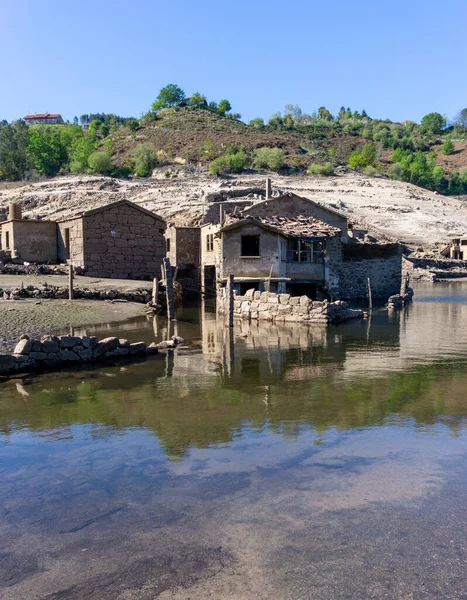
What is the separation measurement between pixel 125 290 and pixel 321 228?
10.9 metres

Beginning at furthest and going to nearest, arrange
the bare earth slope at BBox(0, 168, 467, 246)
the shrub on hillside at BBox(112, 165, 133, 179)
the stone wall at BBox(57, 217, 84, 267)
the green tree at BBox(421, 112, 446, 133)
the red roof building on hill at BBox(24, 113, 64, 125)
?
the red roof building on hill at BBox(24, 113, 64, 125) → the green tree at BBox(421, 112, 446, 133) → the shrub on hillside at BBox(112, 165, 133, 179) → the bare earth slope at BBox(0, 168, 467, 246) → the stone wall at BBox(57, 217, 84, 267)

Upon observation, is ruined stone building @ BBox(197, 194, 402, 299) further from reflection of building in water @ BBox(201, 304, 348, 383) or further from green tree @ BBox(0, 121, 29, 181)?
green tree @ BBox(0, 121, 29, 181)

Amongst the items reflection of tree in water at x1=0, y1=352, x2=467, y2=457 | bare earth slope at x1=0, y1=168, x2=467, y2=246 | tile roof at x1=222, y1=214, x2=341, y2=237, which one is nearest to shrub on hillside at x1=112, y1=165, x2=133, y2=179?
bare earth slope at x1=0, y1=168, x2=467, y2=246

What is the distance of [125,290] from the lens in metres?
26.3

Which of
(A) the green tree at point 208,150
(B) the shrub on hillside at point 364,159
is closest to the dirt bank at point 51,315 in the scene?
(A) the green tree at point 208,150

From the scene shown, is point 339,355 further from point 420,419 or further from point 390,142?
point 390,142

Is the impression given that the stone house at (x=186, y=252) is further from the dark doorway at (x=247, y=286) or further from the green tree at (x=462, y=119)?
the green tree at (x=462, y=119)

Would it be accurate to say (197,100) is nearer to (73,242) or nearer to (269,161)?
(269,161)

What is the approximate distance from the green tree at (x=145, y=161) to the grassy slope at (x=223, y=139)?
899cm

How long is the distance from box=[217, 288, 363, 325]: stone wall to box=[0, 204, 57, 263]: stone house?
13.3 meters

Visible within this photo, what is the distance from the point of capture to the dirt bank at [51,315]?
17.1 meters

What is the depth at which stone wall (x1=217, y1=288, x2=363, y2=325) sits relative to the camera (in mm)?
22938

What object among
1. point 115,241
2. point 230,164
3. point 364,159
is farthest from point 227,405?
point 364,159

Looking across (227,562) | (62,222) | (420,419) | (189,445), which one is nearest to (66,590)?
(227,562)
